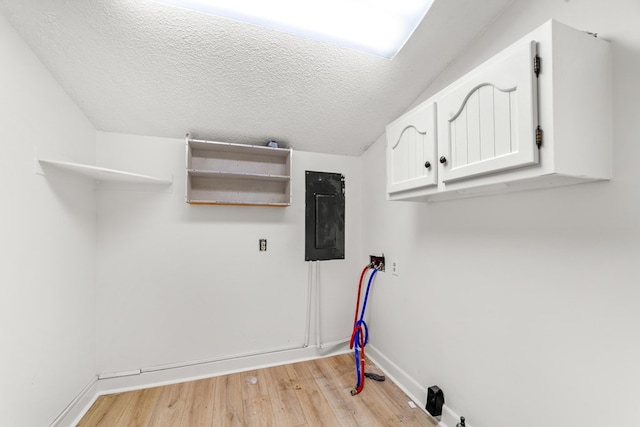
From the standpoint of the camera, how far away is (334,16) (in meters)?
1.49

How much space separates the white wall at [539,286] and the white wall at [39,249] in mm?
2307

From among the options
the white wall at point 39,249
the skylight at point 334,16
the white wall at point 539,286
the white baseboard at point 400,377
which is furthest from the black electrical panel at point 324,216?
the white wall at point 39,249

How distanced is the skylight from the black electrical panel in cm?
121

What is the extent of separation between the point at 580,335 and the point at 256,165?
229cm

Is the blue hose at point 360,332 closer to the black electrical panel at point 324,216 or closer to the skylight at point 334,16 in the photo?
the black electrical panel at point 324,216

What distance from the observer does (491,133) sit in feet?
3.58

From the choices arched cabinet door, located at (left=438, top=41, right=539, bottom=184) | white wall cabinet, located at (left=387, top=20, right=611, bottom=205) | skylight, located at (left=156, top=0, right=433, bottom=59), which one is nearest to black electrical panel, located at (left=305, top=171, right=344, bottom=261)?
skylight, located at (left=156, top=0, right=433, bottom=59)

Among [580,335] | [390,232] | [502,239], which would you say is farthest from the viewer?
[390,232]

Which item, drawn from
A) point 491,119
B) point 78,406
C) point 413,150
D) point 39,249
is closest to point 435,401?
point 413,150

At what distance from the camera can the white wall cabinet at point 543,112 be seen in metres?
0.91

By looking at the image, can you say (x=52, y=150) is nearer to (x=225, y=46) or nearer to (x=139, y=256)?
(x=139, y=256)

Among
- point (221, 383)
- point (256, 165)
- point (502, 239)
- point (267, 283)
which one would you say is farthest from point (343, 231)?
point (221, 383)

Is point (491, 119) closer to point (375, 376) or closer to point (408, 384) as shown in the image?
point (408, 384)

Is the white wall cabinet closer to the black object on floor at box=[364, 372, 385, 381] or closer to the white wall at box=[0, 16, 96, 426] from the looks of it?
the black object on floor at box=[364, 372, 385, 381]
